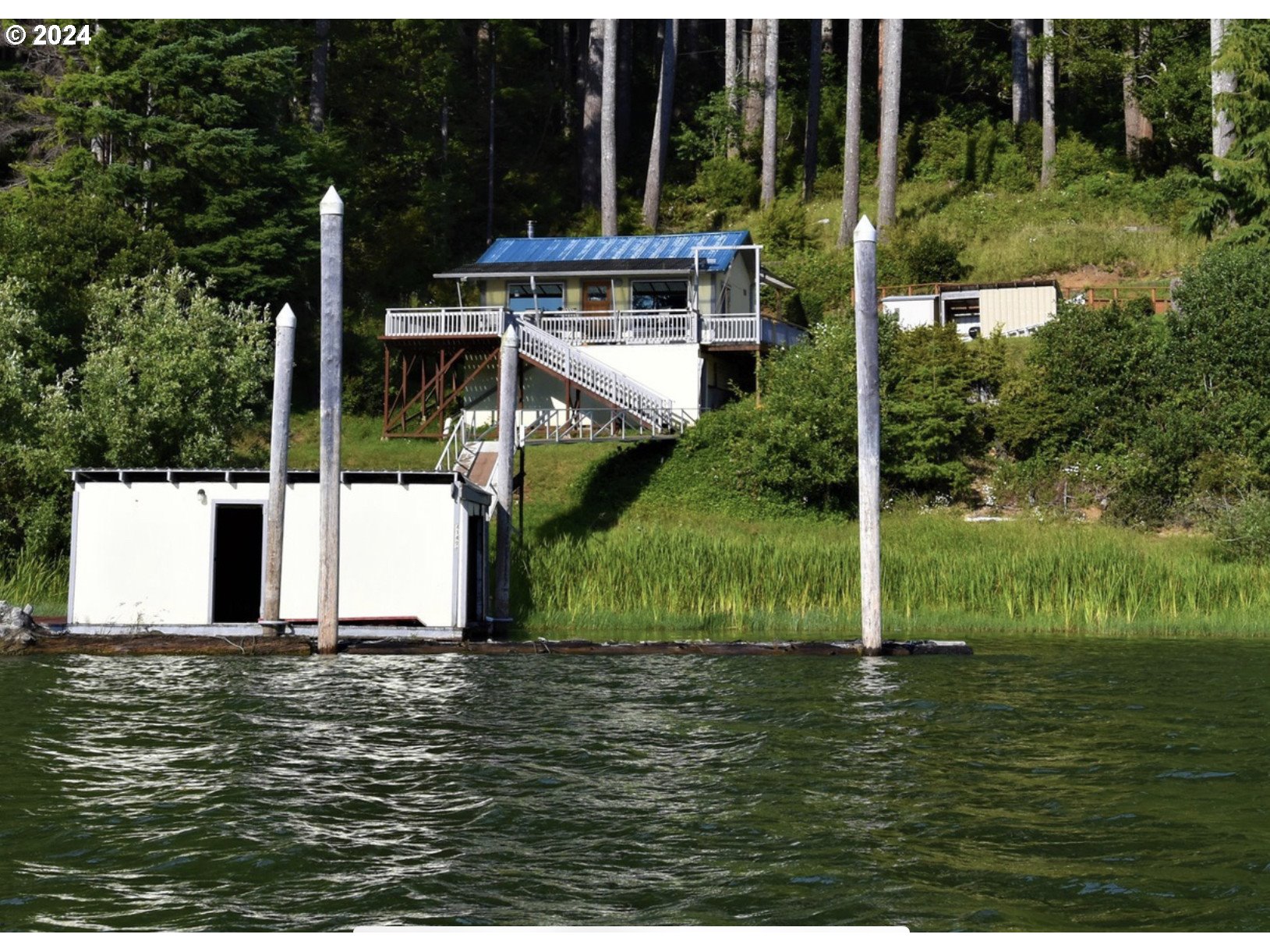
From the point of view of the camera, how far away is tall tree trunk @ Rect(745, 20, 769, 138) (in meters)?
66.8

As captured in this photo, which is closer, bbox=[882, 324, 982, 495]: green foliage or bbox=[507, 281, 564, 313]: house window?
bbox=[882, 324, 982, 495]: green foliage

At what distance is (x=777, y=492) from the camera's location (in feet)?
127

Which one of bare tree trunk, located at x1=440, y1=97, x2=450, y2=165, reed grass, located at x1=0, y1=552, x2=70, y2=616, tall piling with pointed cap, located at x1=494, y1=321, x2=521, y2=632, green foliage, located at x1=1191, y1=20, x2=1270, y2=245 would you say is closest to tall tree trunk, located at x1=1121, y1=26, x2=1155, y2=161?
green foliage, located at x1=1191, y1=20, x2=1270, y2=245

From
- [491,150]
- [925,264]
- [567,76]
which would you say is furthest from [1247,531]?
[567,76]

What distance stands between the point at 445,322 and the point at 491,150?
23.6 m

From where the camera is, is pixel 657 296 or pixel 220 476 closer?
pixel 220 476

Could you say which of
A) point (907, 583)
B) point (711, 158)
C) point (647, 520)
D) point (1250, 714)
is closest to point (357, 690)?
point (1250, 714)

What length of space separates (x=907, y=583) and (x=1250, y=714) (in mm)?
12179

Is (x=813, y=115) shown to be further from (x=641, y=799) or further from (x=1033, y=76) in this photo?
(x=641, y=799)

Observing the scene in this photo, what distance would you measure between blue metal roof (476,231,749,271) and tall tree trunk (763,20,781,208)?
11843 mm

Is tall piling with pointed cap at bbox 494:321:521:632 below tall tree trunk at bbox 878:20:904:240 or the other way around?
below

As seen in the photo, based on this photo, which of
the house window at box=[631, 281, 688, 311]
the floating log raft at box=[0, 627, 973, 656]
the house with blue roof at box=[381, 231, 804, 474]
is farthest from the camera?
the house window at box=[631, 281, 688, 311]

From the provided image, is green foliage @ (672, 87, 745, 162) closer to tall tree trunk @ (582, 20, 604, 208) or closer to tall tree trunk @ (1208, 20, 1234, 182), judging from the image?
tall tree trunk @ (582, 20, 604, 208)

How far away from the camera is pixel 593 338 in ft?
150
